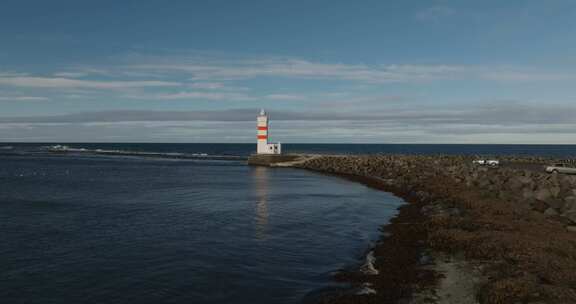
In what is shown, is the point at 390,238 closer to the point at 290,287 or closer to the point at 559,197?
the point at 290,287

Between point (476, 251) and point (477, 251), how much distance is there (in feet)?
0.13

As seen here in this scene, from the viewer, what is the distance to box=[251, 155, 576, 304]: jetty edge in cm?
1248

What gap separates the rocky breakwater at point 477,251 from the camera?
40.9 ft

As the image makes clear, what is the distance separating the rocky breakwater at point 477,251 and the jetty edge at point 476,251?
23mm

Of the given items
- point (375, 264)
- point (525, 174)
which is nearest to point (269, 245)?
point (375, 264)

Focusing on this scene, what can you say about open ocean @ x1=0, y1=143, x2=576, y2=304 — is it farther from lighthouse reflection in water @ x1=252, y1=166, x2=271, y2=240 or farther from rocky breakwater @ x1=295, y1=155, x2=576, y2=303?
rocky breakwater @ x1=295, y1=155, x2=576, y2=303

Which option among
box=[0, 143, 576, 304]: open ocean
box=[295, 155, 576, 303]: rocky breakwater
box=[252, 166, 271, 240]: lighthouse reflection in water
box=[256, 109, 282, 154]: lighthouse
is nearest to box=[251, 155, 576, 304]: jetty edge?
box=[295, 155, 576, 303]: rocky breakwater

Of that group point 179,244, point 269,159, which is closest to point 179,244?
point 179,244

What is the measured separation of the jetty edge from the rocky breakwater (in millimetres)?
23

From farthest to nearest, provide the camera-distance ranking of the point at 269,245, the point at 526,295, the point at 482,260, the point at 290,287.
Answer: the point at 269,245 < the point at 482,260 < the point at 290,287 < the point at 526,295

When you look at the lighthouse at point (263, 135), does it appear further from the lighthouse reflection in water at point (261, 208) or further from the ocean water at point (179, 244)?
the ocean water at point (179, 244)

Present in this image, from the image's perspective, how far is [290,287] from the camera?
13953mm

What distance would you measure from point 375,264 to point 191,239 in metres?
8.16

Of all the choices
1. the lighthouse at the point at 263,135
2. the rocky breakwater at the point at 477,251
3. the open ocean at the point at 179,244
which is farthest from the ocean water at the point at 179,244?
the lighthouse at the point at 263,135
